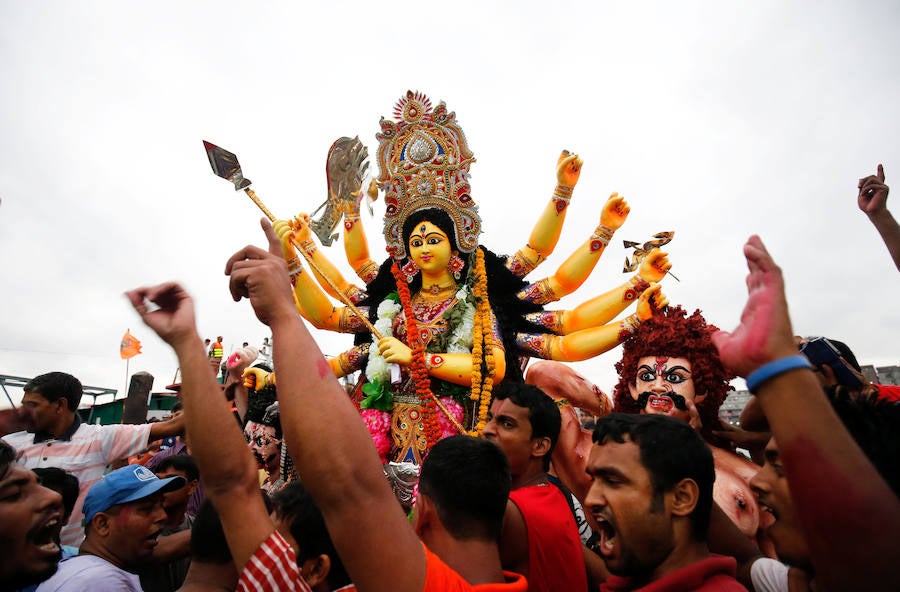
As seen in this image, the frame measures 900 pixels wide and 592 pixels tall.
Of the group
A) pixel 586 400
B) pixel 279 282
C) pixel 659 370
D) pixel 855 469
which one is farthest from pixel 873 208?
pixel 279 282

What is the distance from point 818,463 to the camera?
1004mm

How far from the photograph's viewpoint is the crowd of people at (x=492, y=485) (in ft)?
3.49

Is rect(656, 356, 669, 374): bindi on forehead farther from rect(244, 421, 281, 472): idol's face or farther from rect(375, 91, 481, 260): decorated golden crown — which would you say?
rect(244, 421, 281, 472): idol's face

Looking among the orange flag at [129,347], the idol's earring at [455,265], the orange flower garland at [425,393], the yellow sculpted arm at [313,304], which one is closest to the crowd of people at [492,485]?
the orange flower garland at [425,393]

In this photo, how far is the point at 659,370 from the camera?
405cm

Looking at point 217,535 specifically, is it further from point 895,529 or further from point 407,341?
point 407,341

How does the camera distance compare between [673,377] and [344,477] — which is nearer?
[344,477]

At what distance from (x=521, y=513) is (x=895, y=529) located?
1.58 m

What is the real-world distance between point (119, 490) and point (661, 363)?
3.45 meters

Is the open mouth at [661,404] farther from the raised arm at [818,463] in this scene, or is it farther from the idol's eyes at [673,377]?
the raised arm at [818,463]

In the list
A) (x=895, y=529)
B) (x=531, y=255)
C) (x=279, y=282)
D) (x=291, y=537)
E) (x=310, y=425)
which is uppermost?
(x=531, y=255)

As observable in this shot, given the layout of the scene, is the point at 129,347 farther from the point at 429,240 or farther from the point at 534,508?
the point at 534,508

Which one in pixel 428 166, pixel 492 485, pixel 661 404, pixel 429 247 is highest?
pixel 428 166

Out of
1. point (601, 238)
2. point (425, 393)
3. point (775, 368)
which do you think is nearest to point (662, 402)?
point (601, 238)
